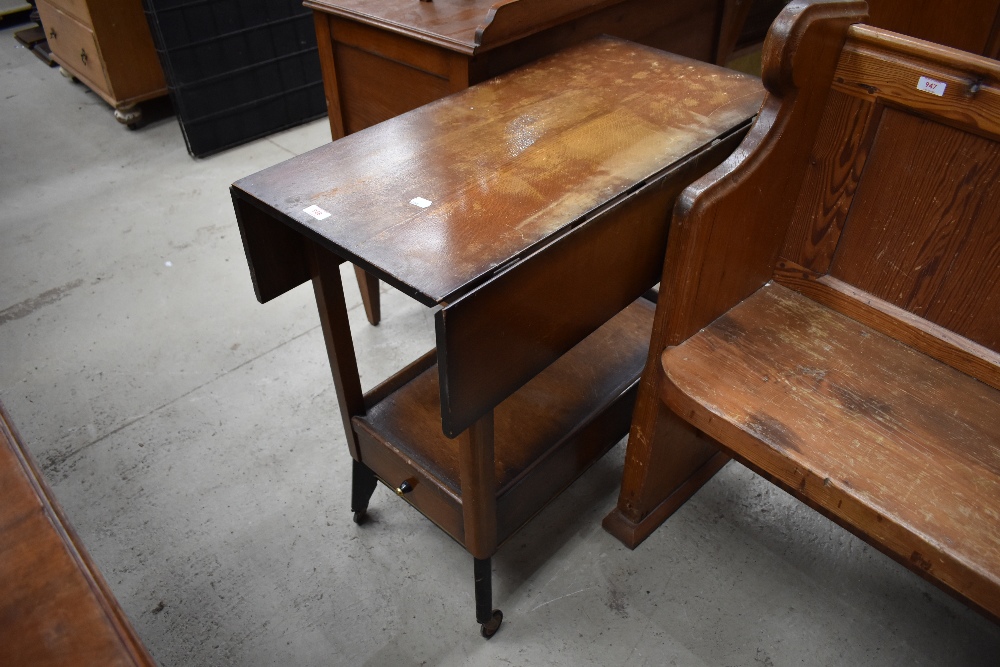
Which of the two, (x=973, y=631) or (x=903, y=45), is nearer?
(x=903, y=45)

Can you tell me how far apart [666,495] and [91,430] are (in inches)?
57.1

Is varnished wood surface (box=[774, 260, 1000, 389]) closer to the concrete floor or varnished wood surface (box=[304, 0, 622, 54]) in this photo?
the concrete floor

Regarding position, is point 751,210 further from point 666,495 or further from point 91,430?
point 91,430

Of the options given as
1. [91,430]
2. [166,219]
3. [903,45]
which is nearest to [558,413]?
[903,45]

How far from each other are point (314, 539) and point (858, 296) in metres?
1.21

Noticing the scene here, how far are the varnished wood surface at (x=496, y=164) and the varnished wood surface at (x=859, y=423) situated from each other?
1.15 ft

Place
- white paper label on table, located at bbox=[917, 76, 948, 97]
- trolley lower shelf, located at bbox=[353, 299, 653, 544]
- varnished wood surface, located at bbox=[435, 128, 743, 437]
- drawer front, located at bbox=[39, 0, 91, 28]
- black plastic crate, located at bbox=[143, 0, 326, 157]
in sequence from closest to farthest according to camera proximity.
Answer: varnished wood surface, located at bbox=[435, 128, 743, 437] → white paper label on table, located at bbox=[917, 76, 948, 97] → trolley lower shelf, located at bbox=[353, 299, 653, 544] → black plastic crate, located at bbox=[143, 0, 326, 157] → drawer front, located at bbox=[39, 0, 91, 28]

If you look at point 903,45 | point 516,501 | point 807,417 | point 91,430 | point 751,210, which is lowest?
point 91,430

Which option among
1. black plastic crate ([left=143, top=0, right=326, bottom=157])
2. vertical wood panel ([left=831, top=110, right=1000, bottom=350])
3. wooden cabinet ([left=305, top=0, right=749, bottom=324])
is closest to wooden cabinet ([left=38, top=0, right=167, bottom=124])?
black plastic crate ([left=143, top=0, right=326, bottom=157])

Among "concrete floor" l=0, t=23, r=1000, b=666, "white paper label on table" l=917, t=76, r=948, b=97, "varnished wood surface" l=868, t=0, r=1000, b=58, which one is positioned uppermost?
"white paper label on table" l=917, t=76, r=948, b=97

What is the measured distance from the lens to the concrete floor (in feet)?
4.70

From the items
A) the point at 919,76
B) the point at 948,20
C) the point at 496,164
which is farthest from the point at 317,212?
the point at 948,20

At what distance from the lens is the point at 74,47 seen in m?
3.36

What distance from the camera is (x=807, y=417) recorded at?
1143 mm
